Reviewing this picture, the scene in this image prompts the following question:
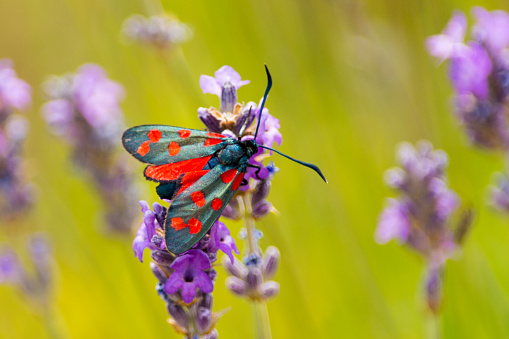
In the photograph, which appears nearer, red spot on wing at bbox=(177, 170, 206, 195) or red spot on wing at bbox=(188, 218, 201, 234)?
red spot on wing at bbox=(188, 218, 201, 234)

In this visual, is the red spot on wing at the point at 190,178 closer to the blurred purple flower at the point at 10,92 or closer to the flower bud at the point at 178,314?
the flower bud at the point at 178,314

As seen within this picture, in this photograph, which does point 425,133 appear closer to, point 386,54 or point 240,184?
point 386,54

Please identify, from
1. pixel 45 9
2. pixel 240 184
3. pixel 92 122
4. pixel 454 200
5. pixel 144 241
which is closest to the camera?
pixel 144 241

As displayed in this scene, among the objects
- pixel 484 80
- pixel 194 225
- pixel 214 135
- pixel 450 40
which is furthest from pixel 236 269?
pixel 450 40

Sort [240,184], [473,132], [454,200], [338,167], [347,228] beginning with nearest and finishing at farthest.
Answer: [240,184] < [454,200] < [473,132] < [347,228] < [338,167]

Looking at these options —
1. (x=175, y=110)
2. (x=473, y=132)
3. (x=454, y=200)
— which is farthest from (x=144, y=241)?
(x=175, y=110)

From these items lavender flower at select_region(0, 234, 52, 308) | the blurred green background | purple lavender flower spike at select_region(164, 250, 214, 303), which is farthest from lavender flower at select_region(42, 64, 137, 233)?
purple lavender flower spike at select_region(164, 250, 214, 303)

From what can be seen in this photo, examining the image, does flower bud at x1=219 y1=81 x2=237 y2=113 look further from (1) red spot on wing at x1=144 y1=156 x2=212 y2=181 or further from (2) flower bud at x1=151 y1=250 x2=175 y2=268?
(2) flower bud at x1=151 y1=250 x2=175 y2=268
